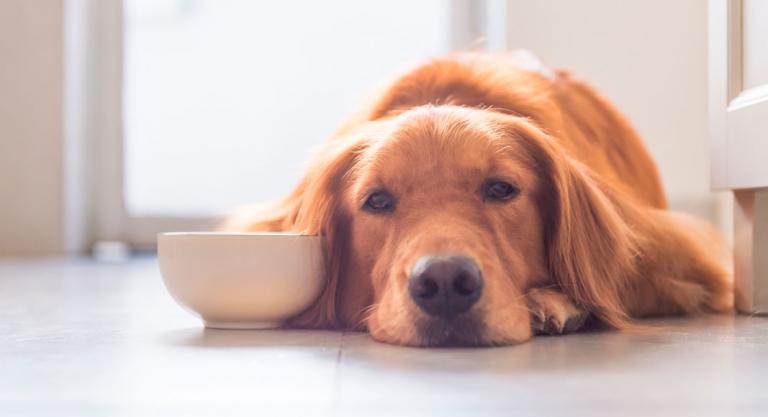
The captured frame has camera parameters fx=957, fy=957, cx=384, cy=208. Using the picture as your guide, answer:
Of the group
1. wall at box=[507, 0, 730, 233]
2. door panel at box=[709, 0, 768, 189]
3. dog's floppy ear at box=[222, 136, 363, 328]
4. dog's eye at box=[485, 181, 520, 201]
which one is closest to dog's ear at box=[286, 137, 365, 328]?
dog's floppy ear at box=[222, 136, 363, 328]

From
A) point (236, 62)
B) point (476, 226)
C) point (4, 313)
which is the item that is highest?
point (236, 62)

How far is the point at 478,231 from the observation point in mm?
1588

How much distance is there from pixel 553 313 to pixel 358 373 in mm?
534

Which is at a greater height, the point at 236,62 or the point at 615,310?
the point at 236,62

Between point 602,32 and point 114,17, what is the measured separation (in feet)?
8.42

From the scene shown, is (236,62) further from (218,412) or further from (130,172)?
(218,412)

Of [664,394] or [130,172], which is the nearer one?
[664,394]

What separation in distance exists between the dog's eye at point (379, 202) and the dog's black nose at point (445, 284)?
0.87 ft

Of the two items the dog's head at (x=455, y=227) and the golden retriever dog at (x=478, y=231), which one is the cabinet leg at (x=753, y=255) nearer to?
the golden retriever dog at (x=478, y=231)

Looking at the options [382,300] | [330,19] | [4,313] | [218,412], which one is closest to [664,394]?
[218,412]

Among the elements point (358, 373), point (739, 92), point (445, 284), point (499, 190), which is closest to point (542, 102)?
point (739, 92)

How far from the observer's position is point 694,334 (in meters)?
1.67

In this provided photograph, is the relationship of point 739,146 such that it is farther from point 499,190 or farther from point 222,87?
point 222,87

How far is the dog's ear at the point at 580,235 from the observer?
5.83 ft
